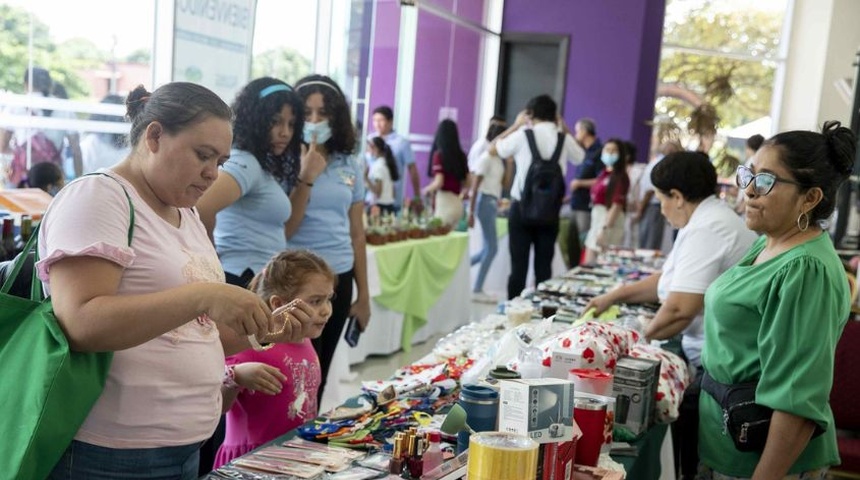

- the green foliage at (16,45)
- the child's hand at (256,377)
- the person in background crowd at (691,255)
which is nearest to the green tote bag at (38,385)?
the child's hand at (256,377)

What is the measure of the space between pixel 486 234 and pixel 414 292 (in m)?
2.21

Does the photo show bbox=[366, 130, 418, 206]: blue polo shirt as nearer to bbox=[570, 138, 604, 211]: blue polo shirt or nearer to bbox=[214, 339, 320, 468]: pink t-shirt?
bbox=[570, 138, 604, 211]: blue polo shirt

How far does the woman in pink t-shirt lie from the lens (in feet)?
7.06

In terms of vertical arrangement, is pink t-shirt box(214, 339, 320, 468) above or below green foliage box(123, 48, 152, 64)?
below

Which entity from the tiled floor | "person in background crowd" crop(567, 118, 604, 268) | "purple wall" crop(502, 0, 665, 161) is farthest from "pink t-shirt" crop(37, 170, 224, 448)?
"purple wall" crop(502, 0, 665, 161)

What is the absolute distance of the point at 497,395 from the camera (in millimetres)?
1974

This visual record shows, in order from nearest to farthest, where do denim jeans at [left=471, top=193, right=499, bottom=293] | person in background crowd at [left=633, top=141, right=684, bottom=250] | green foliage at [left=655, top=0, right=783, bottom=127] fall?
denim jeans at [left=471, top=193, right=499, bottom=293] < person in background crowd at [left=633, top=141, right=684, bottom=250] < green foliage at [left=655, top=0, right=783, bottom=127]

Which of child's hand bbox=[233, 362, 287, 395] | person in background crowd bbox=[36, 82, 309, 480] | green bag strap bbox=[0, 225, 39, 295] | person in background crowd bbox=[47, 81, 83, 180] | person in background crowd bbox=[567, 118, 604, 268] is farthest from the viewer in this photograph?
person in background crowd bbox=[567, 118, 604, 268]

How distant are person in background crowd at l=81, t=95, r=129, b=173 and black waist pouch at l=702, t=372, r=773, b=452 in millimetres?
3016

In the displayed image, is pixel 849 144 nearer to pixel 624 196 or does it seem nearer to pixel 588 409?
pixel 588 409

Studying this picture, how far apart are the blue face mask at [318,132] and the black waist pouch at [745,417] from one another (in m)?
1.68

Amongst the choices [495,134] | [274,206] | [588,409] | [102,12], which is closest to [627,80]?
[495,134]

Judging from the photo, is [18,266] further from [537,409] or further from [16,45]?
[16,45]

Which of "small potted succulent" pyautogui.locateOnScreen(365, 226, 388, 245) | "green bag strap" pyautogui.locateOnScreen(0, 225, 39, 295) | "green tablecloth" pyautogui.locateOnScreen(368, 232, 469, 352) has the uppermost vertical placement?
"green bag strap" pyautogui.locateOnScreen(0, 225, 39, 295)
